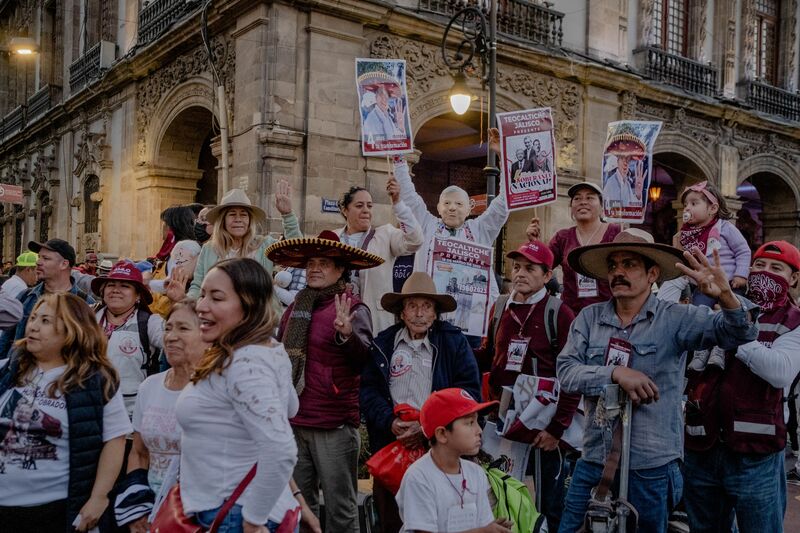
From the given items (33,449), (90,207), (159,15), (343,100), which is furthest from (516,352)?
(90,207)

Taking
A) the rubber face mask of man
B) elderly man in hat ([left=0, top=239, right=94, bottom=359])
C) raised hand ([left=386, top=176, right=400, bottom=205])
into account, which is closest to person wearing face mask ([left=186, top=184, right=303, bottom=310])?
raised hand ([left=386, top=176, right=400, bottom=205])

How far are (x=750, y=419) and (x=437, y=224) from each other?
301 centimetres

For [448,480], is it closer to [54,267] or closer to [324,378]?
[324,378]

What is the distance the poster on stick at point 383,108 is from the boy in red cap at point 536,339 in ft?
6.58

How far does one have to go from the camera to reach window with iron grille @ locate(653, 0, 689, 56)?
1728cm

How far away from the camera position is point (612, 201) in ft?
23.8

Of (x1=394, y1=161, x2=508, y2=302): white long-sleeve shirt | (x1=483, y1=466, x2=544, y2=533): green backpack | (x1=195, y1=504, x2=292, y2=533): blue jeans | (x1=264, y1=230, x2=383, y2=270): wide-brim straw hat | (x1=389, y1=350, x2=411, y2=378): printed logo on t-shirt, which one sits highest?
(x1=394, y1=161, x2=508, y2=302): white long-sleeve shirt

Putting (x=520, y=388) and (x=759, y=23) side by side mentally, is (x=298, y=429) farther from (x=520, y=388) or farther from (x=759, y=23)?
(x=759, y=23)

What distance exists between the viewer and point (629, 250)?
351cm

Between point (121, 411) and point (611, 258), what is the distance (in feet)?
8.31

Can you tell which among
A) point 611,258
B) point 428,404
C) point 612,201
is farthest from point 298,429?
point 612,201

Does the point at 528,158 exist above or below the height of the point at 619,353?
above

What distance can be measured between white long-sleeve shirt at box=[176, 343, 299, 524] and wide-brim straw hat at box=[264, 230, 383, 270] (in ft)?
5.60

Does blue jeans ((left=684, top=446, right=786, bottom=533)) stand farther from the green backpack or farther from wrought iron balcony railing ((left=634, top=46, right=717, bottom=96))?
wrought iron balcony railing ((left=634, top=46, right=717, bottom=96))
